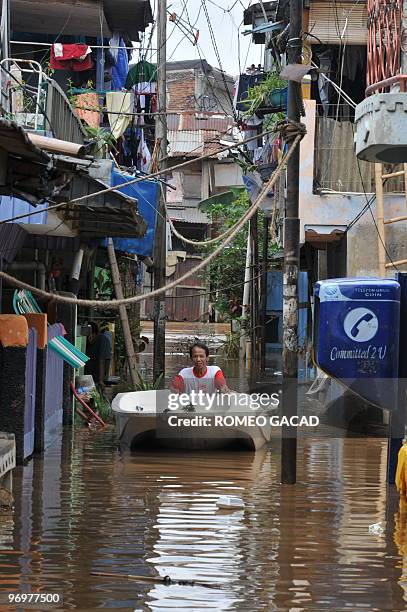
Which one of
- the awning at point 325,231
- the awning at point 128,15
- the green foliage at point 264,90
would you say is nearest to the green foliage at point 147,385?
the awning at point 325,231

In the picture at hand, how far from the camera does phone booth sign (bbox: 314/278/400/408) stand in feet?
35.1

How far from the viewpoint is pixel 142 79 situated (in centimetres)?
2900

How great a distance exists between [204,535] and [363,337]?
9.84 ft

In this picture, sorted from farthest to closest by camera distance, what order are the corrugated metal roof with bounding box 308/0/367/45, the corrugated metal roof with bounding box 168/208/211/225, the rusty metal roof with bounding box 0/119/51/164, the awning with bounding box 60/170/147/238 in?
the corrugated metal roof with bounding box 168/208/211/225 < the corrugated metal roof with bounding box 308/0/367/45 < the awning with bounding box 60/170/147/238 < the rusty metal roof with bounding box 0/119/51/164

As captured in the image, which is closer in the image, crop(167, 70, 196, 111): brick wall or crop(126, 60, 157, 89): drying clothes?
crop(126, 60, 157, 89): drying clothes

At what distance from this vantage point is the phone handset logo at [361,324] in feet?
35.3

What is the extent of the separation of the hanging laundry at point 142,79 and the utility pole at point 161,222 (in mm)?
5104

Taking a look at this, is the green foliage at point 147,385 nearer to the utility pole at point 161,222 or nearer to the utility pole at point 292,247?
the utility pole at point 161,222

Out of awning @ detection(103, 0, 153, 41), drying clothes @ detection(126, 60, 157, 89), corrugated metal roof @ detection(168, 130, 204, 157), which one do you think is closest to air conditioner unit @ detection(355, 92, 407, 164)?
awning @ detection(103, 0, 153, 41)

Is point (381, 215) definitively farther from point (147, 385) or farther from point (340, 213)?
point (147, 385)

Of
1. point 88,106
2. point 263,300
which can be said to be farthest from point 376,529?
point 263,300

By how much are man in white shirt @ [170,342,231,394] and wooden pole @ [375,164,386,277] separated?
413 centimetres

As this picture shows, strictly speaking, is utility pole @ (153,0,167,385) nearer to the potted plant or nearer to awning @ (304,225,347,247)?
the potted plant

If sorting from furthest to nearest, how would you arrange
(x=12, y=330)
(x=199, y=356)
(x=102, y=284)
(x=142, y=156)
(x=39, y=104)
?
(x=142, y=156)
(x=102, y=284)
(x=39, y=104)
(x=199, y=356)
(x=12, y=330)
